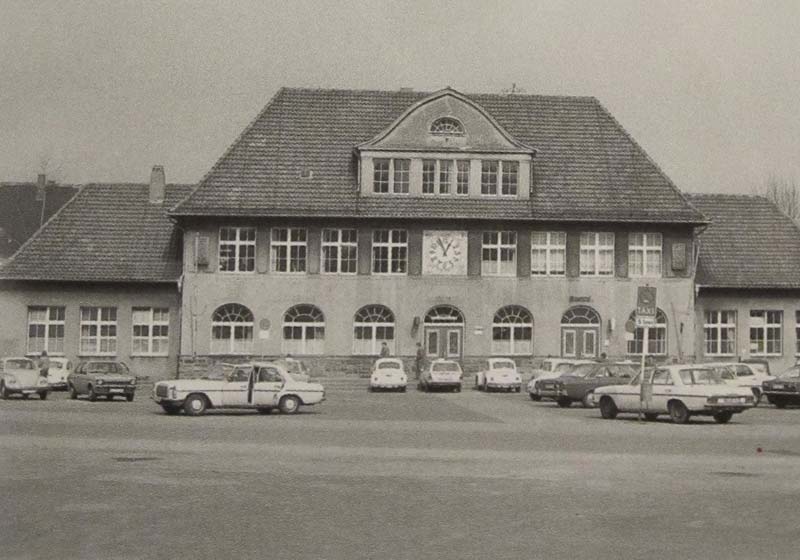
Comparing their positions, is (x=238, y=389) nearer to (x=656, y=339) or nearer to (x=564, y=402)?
(x=564, y=402)

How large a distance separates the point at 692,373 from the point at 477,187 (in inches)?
1156

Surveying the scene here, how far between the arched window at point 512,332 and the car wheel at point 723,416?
27.7 meters

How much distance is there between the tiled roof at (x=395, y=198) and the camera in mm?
61375

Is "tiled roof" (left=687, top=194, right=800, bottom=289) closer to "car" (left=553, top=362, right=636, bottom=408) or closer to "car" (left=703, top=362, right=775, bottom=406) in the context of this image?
"car" (left=703, top=362, right=775, bottom=406)

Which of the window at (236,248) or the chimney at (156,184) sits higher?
the chimney at (156,184)

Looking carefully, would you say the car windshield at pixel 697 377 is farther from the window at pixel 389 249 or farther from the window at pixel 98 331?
the window at pixel 98 331

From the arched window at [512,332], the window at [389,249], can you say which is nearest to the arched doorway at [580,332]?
the arched window at [512,332]

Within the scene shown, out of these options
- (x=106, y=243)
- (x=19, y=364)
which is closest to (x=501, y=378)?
(x=19, y=364)

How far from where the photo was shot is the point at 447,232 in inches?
2431

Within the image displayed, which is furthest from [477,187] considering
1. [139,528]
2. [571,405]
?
[139,528]

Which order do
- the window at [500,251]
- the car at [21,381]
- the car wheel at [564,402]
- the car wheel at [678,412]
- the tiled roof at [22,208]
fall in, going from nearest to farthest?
the car wheel at [678,412], the car wheel at [564,402], the car at [21,381], the window at [500,251], the tiled roof at [22,208]

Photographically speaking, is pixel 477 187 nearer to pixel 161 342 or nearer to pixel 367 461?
pixel 161 342

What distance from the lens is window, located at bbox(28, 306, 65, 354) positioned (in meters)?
62.5

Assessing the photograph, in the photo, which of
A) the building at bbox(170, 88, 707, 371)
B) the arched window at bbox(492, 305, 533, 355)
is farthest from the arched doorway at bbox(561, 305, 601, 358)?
the arched window at bbox(492, 305, 533, 355)
